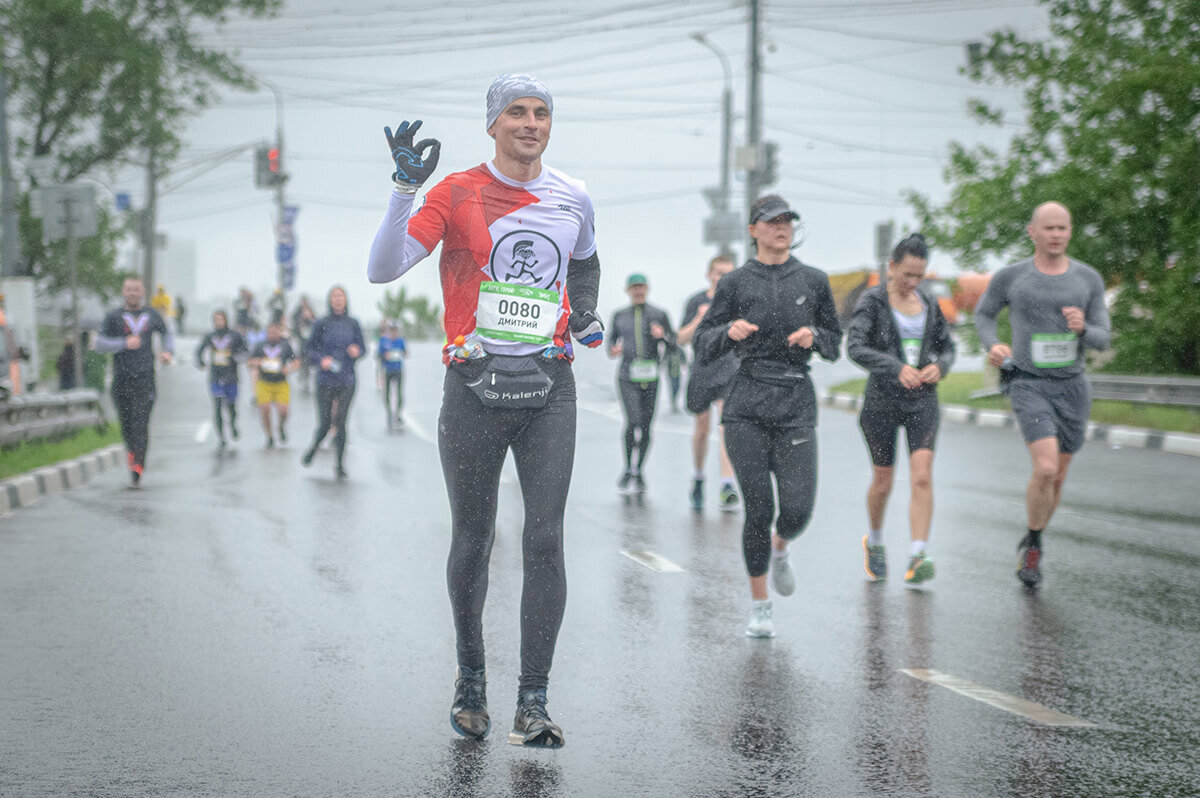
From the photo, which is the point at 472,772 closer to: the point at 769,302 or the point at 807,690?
the point at 807,690

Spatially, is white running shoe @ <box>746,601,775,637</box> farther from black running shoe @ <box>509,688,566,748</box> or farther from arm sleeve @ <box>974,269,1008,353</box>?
arm sleeve @ <box>974,269,1008,353</box>

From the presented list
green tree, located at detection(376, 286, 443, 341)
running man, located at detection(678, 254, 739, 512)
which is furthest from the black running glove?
green tree, located at detection(376, 286, 443, 341)

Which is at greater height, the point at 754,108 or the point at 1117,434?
the point at 754,108

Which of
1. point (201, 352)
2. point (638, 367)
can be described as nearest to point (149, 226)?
point (201, 352)

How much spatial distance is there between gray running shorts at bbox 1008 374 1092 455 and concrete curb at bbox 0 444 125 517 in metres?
7.78

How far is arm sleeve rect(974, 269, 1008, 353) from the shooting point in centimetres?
804

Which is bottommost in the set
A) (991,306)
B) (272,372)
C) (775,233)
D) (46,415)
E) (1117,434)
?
(1117,434)

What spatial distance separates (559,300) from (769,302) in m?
2.12

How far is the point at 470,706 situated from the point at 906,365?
3919 mm

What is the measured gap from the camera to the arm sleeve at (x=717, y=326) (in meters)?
6.56

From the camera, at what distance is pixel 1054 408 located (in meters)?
7.85

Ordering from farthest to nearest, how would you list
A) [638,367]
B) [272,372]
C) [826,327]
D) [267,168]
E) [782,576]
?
1. [267,168]
2. [272,372]
3. [638,367]
4. [782,576]
5. [826,327]

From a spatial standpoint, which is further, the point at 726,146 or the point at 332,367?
the point at 726,146

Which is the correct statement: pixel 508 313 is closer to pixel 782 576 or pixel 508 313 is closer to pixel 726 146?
pixel 782 576
